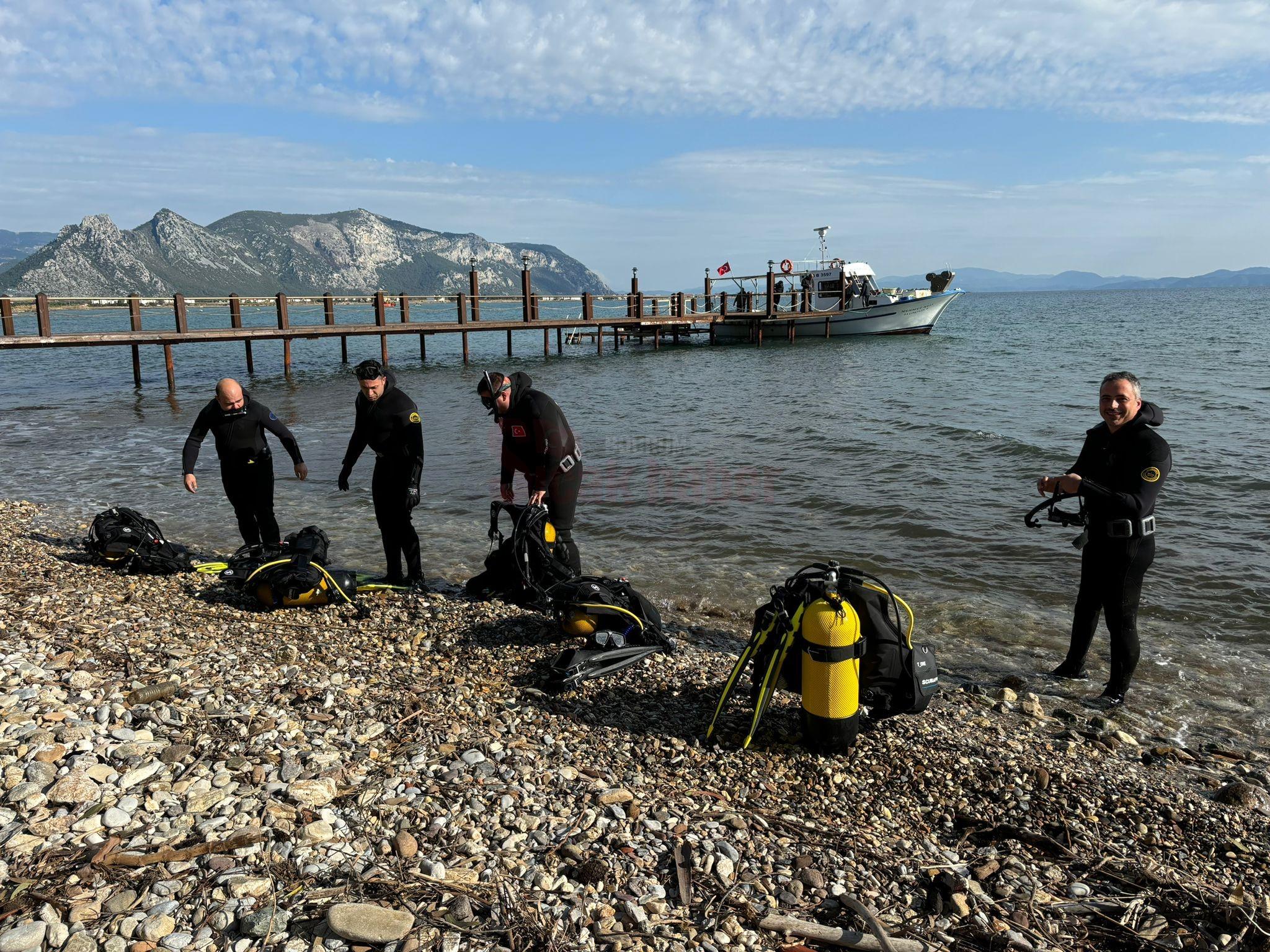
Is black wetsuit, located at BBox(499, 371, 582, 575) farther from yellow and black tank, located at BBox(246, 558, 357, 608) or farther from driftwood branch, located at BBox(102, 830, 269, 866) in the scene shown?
driftwood branch, located at BBox(102, 830, 269, 866)

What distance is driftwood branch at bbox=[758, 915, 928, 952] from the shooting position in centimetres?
273

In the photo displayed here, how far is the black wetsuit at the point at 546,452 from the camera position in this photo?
606 cm

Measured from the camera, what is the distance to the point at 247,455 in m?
6.85

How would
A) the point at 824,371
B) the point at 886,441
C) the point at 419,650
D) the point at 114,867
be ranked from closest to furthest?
1. the point at 114,867
2. the point at 419,650
3. the point at 886,441
4. the point at 824,371

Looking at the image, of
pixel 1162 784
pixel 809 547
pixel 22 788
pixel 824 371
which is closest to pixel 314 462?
pixel 809 547

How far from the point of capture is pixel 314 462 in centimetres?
1377

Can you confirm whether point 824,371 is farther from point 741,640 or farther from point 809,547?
point 741,640

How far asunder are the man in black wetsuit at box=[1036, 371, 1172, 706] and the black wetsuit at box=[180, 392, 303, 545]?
5898 mm

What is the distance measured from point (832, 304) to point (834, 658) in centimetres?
4168

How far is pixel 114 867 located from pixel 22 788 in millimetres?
716

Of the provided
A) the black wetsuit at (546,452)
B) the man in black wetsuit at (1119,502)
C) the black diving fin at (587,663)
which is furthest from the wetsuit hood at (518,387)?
the man in black wetsuit at (1119,502)

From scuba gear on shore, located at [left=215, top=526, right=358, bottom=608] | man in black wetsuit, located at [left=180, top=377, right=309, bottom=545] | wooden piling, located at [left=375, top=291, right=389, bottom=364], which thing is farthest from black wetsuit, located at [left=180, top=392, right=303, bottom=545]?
wooden piling, located at [left=375, top=291, right=389, bottom=364]

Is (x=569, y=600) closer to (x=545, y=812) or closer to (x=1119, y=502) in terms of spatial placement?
(x=545, y=812)

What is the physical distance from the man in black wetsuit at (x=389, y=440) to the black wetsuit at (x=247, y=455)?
77cm
